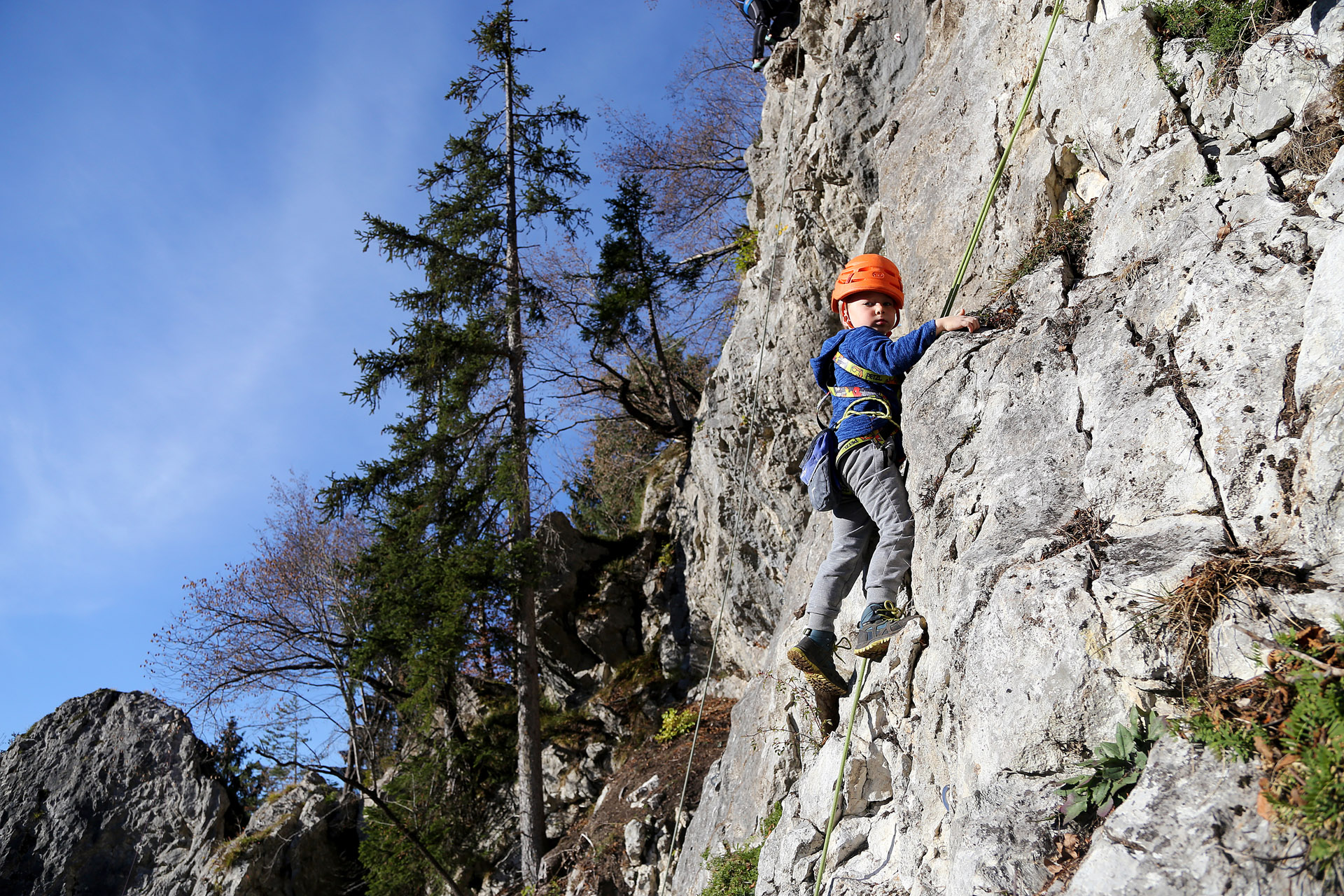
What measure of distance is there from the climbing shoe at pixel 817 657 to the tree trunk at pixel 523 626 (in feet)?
22.6

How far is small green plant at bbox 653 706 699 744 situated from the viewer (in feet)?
34.2

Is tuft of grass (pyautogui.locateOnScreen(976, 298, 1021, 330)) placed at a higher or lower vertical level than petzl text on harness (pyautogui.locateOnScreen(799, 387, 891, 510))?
higher

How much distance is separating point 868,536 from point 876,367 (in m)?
1.04

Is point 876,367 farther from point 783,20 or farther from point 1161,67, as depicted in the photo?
point 783,20

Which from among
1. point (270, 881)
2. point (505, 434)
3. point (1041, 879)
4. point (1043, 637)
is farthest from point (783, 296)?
point (270, 881)

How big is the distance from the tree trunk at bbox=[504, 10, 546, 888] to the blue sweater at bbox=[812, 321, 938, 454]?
734cm

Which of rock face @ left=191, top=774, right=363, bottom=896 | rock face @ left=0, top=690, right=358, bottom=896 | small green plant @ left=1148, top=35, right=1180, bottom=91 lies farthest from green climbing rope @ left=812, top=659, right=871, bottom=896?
rock face @ left=0, top=690, right=358, bottom=896

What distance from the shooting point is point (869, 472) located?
4.94 metres

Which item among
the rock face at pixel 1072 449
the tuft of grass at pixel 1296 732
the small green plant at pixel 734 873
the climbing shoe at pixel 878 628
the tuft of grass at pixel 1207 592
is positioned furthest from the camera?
the small green plant at pixel 734 873

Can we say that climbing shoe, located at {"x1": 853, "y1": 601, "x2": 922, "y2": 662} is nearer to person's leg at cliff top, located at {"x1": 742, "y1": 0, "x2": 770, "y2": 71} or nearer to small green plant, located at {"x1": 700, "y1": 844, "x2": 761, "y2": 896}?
small green plant, located at {"x1": 700, "y1": 844, "x2": 761, "y2": 896}

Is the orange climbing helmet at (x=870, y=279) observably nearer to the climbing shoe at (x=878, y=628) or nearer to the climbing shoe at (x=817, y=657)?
the climbing shoe at (x=878, y=628)

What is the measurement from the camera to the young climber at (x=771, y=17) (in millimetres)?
10938

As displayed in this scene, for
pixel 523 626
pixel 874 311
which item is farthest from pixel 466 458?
pixel 874 311

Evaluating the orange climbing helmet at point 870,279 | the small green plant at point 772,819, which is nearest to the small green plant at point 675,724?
the small green plant at point 772,819
